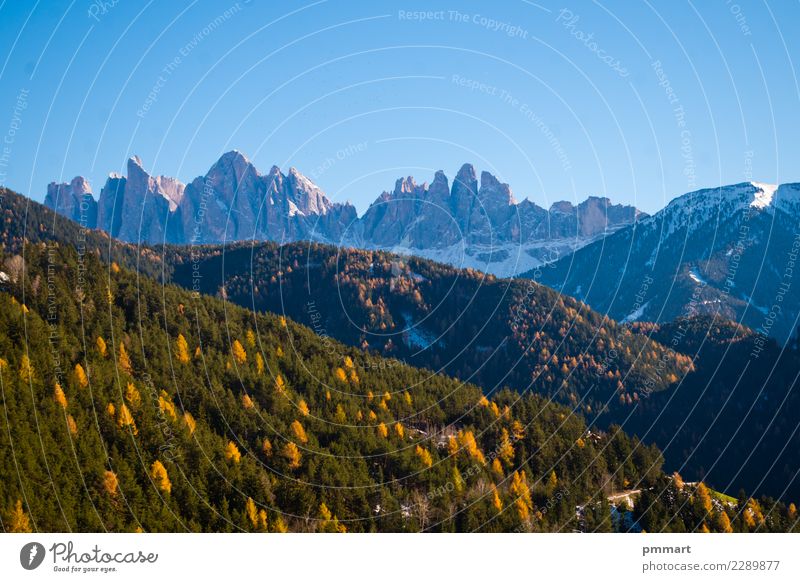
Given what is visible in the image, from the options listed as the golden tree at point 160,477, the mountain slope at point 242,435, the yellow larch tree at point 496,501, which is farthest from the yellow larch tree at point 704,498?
the golden tree at point 160,477

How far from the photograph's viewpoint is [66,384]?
109812 mm

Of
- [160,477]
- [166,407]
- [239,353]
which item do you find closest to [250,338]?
[239,353]

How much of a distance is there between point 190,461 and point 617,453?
90.3 meters

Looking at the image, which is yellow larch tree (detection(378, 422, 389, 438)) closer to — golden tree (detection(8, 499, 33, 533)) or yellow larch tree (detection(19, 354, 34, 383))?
yellow larch tree (detection(19, 354, 34, 383))

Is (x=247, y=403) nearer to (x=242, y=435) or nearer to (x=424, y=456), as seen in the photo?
(x=242, y=435)

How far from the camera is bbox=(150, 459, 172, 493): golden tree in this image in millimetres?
96688

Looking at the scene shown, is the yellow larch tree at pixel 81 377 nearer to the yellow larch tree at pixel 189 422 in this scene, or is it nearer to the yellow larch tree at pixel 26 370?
the yellow larch tree at pixel 26 370

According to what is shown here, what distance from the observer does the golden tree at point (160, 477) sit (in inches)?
3807
